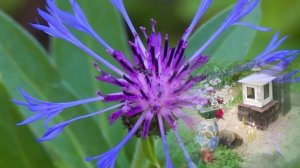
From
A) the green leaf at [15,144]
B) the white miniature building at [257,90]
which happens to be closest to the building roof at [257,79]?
the white miniature building at [257,90]

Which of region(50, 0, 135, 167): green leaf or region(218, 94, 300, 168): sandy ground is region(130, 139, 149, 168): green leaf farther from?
region(50, 0, 135, 167): green leaf

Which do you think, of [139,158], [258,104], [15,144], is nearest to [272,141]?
[258,104]

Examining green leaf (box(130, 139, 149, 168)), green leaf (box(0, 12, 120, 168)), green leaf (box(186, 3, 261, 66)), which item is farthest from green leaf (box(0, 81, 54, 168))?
green leaf (box(186, 3, 261, 66))

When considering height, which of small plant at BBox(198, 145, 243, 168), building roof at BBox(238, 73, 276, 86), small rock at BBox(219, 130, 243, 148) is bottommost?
small plant at BBox(198, 145, 243, 168)

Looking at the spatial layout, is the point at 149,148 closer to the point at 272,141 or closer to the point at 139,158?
the point at 139,158

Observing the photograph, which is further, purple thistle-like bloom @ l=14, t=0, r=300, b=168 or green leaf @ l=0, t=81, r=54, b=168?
green leaf @ l=0, t=81, r=54, b=168

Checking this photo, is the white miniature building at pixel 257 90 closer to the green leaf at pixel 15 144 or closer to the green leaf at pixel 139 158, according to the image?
the green leaf at pixel 139 158

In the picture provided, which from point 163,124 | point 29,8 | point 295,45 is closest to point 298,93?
point 163,124
